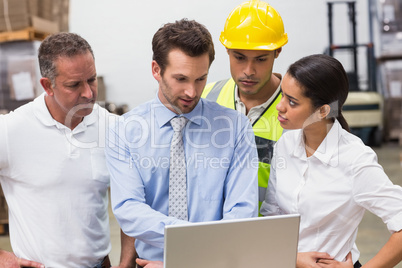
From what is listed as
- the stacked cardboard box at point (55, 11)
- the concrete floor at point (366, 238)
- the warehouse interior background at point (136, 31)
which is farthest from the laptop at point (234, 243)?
the stacked cardboard box at point (55, 11)

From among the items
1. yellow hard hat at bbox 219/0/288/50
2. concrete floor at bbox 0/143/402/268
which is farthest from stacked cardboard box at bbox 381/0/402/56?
yellow hard hat at bbox 219/0/288/50

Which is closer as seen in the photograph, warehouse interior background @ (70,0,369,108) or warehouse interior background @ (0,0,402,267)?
warehouse interior background @ (0,0,402,267)

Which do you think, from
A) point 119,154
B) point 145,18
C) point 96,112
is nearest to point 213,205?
point 119,154

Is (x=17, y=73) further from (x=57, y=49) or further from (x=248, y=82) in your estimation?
(x=248, y=82)

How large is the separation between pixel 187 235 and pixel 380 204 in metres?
0.67

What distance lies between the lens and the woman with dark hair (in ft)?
4.95

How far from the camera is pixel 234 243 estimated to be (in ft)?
3.89

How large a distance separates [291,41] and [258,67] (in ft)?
11.1

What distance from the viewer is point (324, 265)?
1.55 metres

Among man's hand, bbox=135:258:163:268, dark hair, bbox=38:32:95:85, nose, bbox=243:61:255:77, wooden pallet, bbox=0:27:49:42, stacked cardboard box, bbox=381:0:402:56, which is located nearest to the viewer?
man's hand, bbox=135:258:163:268

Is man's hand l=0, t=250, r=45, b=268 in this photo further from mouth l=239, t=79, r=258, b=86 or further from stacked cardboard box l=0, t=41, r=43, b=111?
stacked cardboard box l=0, t=41, r=43, b=111

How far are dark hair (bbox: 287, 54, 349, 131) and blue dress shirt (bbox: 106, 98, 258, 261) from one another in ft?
0.77

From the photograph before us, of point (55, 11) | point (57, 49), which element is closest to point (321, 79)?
point (57, 49)

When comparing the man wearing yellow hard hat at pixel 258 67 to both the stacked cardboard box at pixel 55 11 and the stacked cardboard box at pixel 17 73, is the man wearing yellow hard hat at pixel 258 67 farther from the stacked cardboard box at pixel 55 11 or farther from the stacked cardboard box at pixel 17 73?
the stacked cardboard box at pixel 55 11
